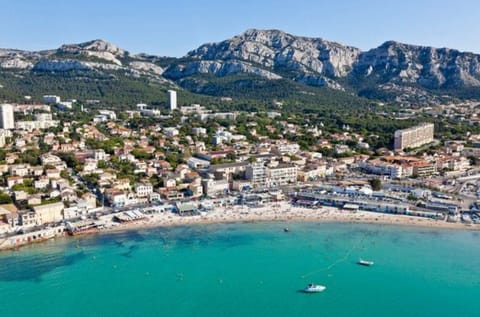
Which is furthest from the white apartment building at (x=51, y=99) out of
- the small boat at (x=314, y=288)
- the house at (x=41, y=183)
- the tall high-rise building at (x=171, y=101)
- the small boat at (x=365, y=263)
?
the small boat at (x=314, y=288)

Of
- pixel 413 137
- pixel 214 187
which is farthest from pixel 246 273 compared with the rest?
pixel 413 137

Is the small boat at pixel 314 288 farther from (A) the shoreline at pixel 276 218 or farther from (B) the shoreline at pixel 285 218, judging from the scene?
(B) the shoreline at pixel 285 218

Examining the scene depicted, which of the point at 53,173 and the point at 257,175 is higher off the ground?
the point at 53,173

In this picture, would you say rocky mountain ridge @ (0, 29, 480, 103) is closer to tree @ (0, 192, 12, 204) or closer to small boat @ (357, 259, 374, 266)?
tree @ (0, 192, 12, 204)

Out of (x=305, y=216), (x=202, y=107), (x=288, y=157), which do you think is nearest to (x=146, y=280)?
(x=305, y=216)

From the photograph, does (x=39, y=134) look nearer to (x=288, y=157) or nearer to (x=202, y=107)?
(x=288, y=157)

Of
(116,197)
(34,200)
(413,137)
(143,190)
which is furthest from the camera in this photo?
(413,137)

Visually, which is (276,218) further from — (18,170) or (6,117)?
(6,117)
